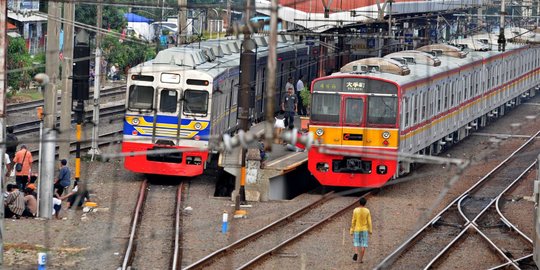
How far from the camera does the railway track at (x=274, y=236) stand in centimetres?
1471

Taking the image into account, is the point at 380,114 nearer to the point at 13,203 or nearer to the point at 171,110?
the point at 171,110

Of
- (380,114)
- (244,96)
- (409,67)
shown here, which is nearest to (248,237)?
(244,96)

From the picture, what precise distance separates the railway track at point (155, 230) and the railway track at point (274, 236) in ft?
1.76

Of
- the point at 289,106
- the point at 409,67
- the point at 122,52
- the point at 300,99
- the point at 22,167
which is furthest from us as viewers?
the point at 122,52

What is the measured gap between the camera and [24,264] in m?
14.3

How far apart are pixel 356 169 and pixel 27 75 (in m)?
19.0

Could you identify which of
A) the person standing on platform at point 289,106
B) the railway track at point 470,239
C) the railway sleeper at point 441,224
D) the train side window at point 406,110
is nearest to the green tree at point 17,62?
the person standing on platform at point 289,106

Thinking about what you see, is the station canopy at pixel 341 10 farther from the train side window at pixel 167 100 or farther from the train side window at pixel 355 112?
the train side window at pixel 167 100

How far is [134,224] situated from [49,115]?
2.55 metres

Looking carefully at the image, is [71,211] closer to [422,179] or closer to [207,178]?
[207,178]

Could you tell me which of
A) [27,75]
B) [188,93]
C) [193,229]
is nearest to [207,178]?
[188,93]

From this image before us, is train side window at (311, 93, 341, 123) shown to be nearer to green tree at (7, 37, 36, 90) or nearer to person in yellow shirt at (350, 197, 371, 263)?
person in yellow shirt at (350, 197, 371, 263)

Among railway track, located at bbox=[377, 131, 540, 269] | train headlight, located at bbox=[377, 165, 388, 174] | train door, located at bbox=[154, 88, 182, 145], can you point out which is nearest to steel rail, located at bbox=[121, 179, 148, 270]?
train door, located at bbox=[154, 88, 182, 145]

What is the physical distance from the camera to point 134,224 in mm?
16984
